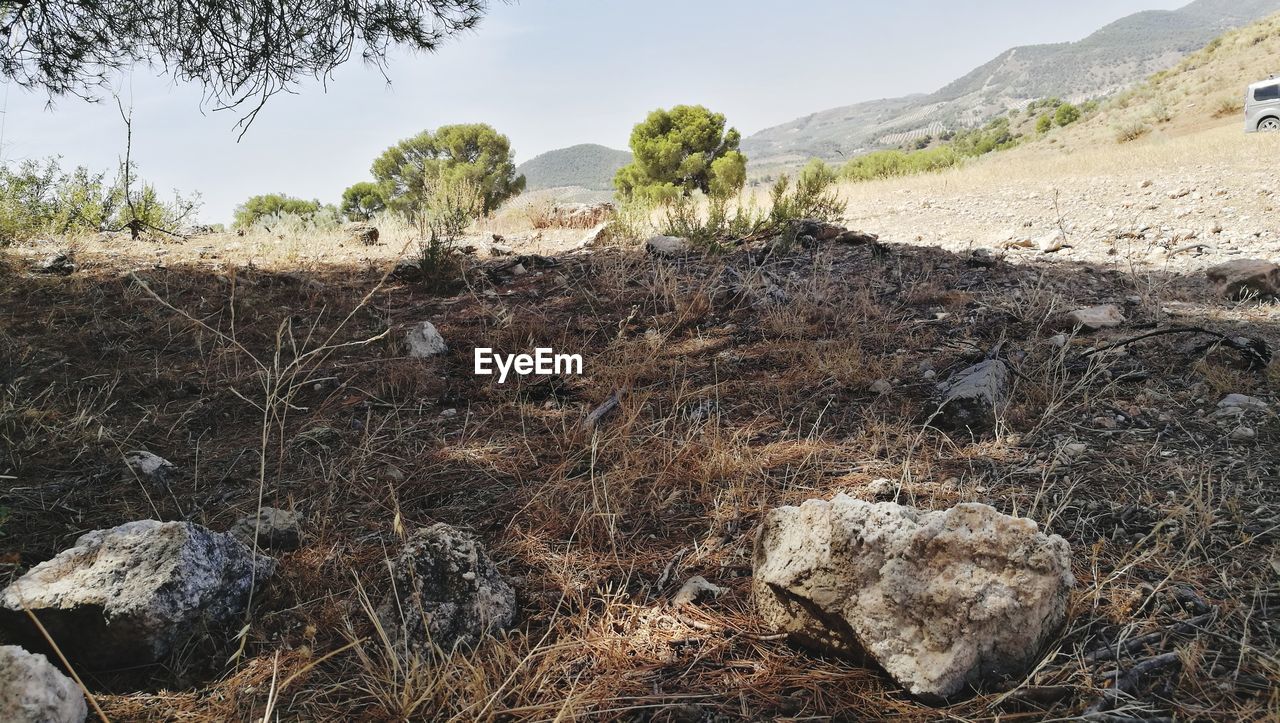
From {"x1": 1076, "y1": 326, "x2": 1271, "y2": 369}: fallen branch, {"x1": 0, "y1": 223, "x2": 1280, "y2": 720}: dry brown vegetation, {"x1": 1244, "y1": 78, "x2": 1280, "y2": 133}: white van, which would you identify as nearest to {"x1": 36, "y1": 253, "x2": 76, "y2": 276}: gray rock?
{"x1": 0, "y1": 223, "x2": 1280, "y2": 720}: dry brown vegetation

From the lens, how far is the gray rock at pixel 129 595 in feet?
4.56

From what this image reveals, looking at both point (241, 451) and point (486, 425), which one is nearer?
point (241, 451)

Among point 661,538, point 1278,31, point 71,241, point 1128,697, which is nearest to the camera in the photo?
point 1128,697

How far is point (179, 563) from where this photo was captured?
1461 millimetres

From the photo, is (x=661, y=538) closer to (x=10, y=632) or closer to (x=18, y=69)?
(x=10, y=632)

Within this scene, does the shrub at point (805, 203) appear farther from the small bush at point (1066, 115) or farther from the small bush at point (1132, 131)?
the small bush at point (1066, 115)

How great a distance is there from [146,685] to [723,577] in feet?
4.14

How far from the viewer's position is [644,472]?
214cm

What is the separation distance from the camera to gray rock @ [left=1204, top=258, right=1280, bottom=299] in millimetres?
4012

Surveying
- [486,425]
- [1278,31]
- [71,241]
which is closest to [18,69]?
[71,241]

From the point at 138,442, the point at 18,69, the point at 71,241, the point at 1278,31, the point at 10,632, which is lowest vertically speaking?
the point at 10,632

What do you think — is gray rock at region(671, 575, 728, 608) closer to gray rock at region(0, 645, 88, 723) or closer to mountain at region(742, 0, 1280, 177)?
gray rock at region(0, 645, 88, 723)

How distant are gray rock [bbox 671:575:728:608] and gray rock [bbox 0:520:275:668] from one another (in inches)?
38.4

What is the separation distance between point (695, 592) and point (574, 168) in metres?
90.2
